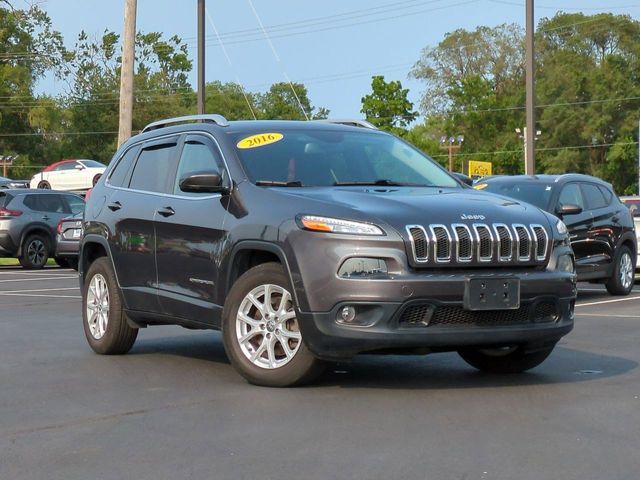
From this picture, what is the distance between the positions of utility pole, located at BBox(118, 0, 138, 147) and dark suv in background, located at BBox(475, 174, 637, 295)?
43.0 ft

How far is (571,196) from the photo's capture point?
16203mm

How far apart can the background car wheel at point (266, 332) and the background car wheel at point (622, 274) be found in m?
9.73

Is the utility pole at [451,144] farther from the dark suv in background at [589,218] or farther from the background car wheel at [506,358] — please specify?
the background car wheel at [506,358]

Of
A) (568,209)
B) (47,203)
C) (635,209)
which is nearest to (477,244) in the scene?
(568,209)

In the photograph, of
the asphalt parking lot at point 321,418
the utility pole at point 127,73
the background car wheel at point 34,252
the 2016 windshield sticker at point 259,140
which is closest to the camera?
the asphalt parking lot at point 321,418

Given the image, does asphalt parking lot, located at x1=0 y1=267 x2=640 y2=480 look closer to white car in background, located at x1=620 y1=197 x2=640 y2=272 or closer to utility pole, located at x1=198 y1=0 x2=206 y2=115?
white car in background, located at x1=620 y1=197 x2=640 y2=272

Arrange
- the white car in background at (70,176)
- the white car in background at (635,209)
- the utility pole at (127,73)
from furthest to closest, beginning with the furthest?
the white car in background at (70,176) < the utility pole at (127,73) < the white car in background at (635,209)

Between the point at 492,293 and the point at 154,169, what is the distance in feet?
10.5

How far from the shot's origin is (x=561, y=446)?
5863 millimetres

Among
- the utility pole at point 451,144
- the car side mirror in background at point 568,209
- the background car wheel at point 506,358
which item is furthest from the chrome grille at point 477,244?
the utility pole at point 451,144

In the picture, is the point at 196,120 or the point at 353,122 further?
the point at 353,122

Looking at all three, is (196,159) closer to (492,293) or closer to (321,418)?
(492,293)

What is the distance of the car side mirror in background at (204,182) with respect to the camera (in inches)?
318

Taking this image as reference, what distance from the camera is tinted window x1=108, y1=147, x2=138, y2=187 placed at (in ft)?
32.4
